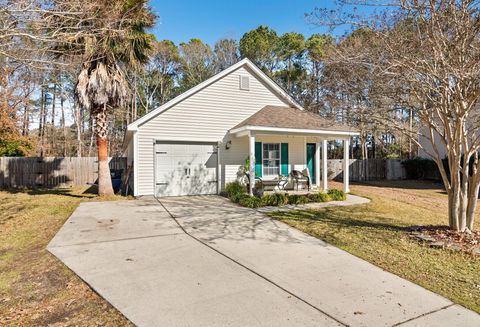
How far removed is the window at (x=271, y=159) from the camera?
12.7 m

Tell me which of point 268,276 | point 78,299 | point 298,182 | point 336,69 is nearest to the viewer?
point 78,299

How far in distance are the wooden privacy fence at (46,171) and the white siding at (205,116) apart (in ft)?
26.4

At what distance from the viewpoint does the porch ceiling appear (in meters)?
10.8

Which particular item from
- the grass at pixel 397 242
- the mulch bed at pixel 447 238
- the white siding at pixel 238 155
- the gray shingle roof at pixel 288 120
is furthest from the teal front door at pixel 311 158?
the mulch bed at pixel 447 238

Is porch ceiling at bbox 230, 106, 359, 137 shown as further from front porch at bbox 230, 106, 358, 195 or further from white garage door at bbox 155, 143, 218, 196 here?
white garage door at bbox 155, 143, 218, 196

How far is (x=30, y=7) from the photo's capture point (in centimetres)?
590

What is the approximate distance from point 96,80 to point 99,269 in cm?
856

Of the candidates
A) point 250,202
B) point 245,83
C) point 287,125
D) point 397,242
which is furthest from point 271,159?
point 397,242

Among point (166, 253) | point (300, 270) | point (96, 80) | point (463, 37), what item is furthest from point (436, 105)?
point (96, 80)

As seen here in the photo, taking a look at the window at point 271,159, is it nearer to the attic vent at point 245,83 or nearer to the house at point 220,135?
the house at point 220,135

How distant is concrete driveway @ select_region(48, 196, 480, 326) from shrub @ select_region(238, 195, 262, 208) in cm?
232

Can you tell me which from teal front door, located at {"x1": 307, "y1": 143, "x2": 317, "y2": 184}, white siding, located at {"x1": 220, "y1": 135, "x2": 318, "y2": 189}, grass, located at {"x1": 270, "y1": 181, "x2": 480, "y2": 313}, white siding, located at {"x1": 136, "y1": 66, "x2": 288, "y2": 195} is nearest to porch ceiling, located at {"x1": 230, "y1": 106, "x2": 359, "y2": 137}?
white siding, located at {"x1": 136, "y1": 66, "x2": 288, "y2": 195}

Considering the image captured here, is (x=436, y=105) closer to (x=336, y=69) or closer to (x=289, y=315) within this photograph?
(x=336, y=69)

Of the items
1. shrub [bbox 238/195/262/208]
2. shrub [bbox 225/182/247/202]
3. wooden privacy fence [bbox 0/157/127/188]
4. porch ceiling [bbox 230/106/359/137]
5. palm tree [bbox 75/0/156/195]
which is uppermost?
palm tree [bbox 75/0/156/195]
